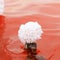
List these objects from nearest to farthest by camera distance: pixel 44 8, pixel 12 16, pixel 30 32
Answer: pixel 30 32 < pixel 12 16 < pixel 44 8

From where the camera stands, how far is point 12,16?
6.46 feet

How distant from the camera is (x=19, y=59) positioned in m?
1.29

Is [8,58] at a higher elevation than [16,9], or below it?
below

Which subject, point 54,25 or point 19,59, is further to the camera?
point 54,25

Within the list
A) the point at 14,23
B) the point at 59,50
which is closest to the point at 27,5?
the point at 14,23

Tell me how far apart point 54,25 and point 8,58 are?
0.62m

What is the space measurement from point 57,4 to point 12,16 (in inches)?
21.8

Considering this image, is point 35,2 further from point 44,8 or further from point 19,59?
point 19,59

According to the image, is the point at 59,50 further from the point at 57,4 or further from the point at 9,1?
the point at 9,1

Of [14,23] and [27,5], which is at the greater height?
[27,5]

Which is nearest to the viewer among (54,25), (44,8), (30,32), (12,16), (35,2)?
(30,32)

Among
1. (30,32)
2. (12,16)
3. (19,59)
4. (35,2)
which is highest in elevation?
(35,2)

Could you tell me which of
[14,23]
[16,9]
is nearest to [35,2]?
[16,9]

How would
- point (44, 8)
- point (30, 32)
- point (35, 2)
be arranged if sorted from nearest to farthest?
point (30, 32), point (44, 8), point (35, 2)
